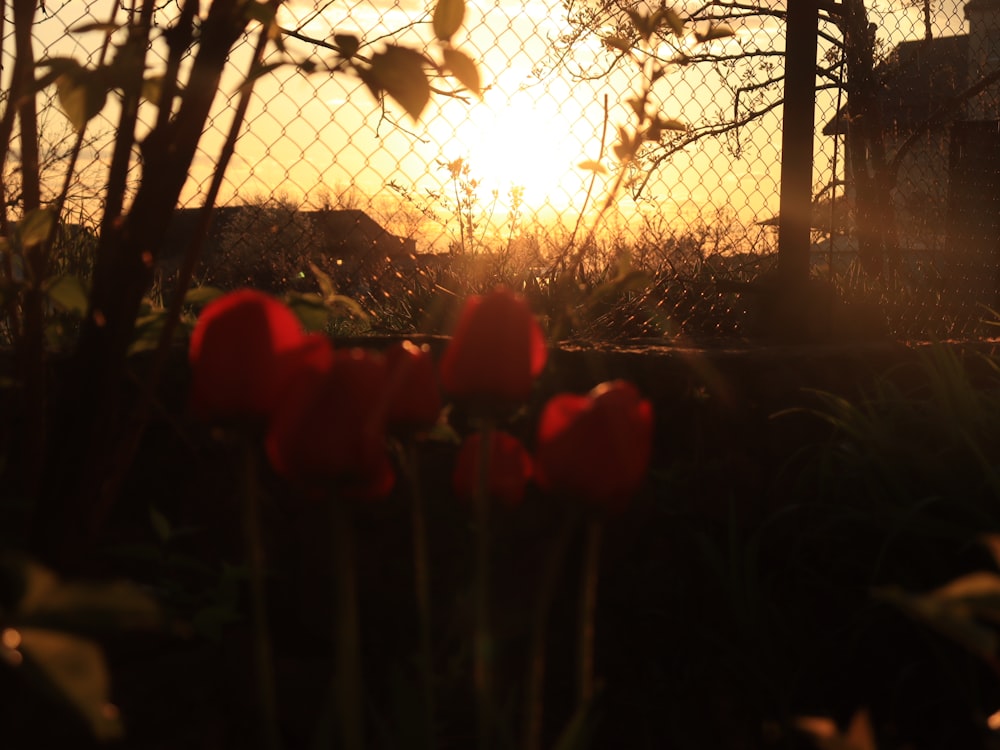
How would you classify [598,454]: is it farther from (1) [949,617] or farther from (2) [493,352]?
(1) [949,617]

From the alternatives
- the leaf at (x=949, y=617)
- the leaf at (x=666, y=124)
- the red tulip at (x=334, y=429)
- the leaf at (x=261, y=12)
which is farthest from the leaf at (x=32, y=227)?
the leaf at (x=949, y=617)

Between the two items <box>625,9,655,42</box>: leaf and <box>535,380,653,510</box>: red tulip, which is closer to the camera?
<box>535,380,653,510</box>: red tulip

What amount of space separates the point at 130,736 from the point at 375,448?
566 mm

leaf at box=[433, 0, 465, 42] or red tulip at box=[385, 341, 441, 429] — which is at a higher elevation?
leaf at box=[433, 0, 465, 42]

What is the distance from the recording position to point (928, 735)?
1.37 m

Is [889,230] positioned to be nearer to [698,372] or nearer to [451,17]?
[698,372]

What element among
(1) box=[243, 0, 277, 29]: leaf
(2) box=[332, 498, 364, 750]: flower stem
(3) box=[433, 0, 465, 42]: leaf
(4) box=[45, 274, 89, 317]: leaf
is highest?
(3) box=[433, 0, 465, 42]: leaf

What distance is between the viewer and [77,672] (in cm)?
59

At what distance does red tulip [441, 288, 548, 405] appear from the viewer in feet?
2.56

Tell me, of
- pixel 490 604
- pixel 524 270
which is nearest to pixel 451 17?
pixel 490 604

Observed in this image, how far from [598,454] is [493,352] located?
0.12 metres

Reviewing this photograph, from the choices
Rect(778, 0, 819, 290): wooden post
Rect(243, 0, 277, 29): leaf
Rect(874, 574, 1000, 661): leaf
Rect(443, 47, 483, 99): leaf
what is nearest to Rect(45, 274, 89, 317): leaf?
Rect(243, 0, 277, 29): leaf

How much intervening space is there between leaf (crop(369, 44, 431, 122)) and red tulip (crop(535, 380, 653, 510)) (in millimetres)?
404

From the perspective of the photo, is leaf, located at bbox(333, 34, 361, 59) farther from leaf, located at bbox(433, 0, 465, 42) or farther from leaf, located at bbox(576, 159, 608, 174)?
leaf, located at bbox(576, 159, 608, 174)
